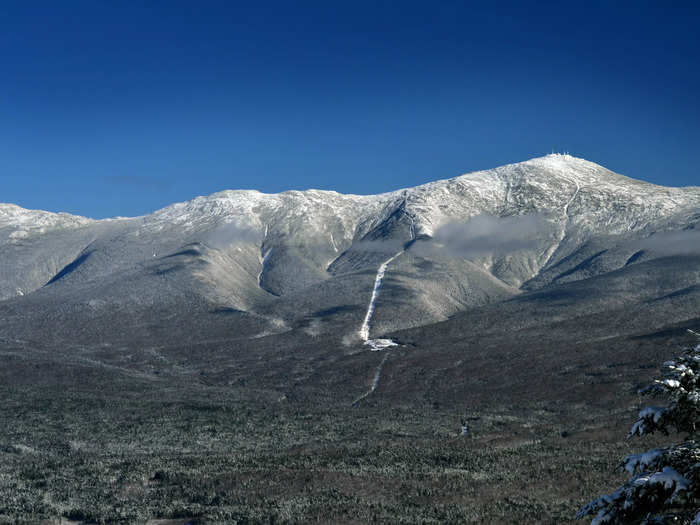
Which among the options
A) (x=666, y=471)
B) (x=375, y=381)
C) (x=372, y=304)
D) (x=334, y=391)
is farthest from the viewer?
(x=372, y=304)

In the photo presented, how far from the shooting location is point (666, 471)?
10289 millimetres

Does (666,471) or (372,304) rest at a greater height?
(372,304)

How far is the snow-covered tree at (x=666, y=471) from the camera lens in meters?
10.4

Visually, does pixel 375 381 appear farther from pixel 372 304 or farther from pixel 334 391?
pixel 372 304

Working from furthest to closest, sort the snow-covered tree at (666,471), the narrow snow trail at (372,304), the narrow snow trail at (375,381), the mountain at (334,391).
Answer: the narrow snow trail at (372,304) → the narrow snow trail at (375,381) → the mountain at (334,391) → the snow-covered tree at (666,471)

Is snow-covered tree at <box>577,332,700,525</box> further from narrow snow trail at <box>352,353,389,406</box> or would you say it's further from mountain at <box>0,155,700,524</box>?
narrow snow trail at <box>352,353,389,406</box>

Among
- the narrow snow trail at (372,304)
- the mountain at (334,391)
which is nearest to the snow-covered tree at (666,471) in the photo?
the mountain at (334,391)

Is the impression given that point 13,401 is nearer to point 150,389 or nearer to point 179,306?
point 150,389

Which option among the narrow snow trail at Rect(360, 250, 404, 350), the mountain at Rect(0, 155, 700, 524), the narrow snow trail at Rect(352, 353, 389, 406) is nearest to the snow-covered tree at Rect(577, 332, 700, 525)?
the mountain at Rect(0, 155, 700, 524)

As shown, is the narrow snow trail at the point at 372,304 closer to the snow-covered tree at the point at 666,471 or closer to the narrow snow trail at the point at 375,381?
the narrow snow trail at the point at 375,381

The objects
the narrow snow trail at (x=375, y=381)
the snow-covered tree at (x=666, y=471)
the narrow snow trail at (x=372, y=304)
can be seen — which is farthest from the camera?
the narrow snow trail at (x=372, y=304)

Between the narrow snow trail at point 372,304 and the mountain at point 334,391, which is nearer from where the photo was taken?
the mountain at point 334,391

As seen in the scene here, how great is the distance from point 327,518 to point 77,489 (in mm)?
13981

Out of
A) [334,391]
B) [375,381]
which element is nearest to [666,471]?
[334,391]
